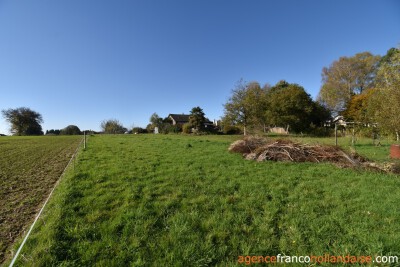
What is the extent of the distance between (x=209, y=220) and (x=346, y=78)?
4488 centimetres

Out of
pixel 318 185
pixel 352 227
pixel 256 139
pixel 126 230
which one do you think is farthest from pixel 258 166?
pixel 126 230

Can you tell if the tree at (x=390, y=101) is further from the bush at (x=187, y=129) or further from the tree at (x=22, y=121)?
the tree at (x=22, y=121)

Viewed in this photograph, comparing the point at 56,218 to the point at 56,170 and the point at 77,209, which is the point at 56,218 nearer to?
the point at 77,209

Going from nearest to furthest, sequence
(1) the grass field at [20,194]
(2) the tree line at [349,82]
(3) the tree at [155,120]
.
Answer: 1. (1) the grass field at [20,194]
2. (2) the tree line at [349,82]
3. (3) the tree at [155,120]

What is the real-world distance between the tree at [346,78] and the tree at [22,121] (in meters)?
83.4

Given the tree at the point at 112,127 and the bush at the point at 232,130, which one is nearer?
the bush at the point at 232,130

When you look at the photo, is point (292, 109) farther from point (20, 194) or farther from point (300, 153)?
point (20, 194)

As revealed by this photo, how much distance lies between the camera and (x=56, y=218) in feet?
11.3

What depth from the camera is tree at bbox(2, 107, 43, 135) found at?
60.7m

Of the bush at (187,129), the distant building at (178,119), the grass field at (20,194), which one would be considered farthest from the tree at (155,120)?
the grass field at (20,194)

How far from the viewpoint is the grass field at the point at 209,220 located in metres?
2.64

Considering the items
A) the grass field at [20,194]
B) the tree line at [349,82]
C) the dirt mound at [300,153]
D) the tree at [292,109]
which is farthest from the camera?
the tree at [292,109]

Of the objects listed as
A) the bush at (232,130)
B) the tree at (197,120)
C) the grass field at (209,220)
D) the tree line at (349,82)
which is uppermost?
the tree line at (349,82)

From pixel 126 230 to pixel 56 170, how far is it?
6.31 meters
